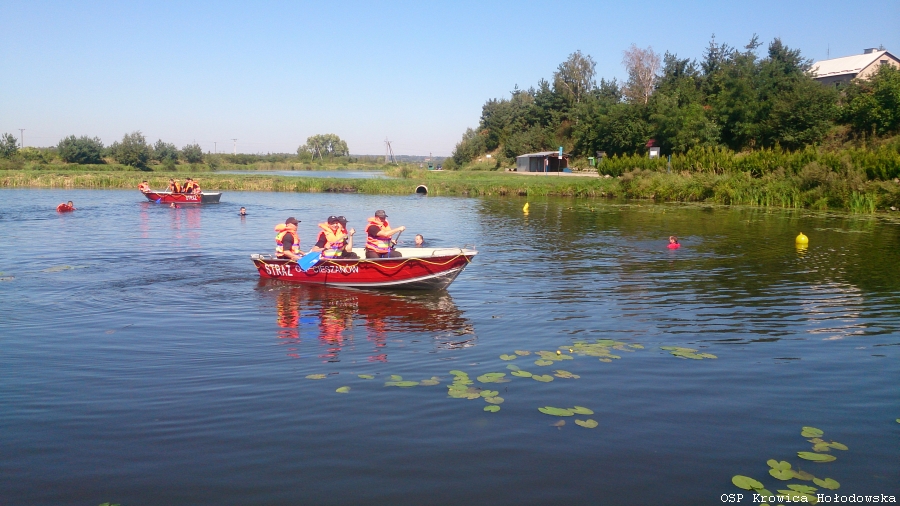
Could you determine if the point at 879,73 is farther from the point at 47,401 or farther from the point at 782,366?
the point at 47,401

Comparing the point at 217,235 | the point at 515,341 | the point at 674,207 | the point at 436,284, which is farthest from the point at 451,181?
the point at 515,341

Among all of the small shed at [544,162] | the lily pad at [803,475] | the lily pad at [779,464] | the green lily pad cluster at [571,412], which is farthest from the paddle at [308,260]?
the small shed at [544,162]

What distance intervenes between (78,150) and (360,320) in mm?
90513

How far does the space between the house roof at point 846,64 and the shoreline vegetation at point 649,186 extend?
28088mm

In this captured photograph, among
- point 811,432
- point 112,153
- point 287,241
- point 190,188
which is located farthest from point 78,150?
point 811,432

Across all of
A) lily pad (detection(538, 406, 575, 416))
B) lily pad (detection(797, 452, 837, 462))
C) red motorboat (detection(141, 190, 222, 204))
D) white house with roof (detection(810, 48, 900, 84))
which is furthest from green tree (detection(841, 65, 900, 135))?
lily pad (detection(538, 406, 575, 416))

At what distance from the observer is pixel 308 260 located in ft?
49.8

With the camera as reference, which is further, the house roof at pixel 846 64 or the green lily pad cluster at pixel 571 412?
the house roof at pixel 846 64

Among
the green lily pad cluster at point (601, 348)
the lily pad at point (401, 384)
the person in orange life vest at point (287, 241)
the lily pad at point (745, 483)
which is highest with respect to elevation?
the person in orange life vest at point (287, 241)

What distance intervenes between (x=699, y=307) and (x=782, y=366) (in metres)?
4.08

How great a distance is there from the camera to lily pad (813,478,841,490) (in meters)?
5.80

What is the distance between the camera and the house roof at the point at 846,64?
65.6 meters

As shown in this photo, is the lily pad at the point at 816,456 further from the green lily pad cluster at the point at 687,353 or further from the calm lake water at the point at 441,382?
the green lily pad cluster at the point at 687,353

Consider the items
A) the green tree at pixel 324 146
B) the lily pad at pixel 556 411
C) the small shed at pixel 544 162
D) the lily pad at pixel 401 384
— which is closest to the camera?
the lily pad at pixel 556 411
